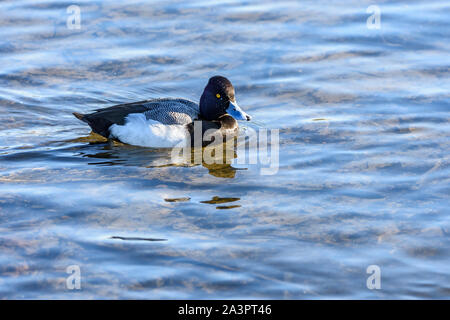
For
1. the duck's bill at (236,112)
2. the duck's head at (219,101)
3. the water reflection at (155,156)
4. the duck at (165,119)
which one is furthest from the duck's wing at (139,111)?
the duck's bill at (236,112)

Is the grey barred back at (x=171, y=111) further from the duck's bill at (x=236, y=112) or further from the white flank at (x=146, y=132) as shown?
the duck's bill at (x=236, y=112)

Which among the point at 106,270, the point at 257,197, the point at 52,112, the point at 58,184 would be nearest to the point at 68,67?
the point at 52,112

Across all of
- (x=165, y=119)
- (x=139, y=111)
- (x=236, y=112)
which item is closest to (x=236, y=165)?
(x=236, y=112)

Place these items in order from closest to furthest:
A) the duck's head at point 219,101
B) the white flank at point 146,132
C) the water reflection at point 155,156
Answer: the water reflection at point 155,156
the white flank at point 146,132
the duck's head at point 219,101

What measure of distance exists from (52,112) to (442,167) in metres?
5.57

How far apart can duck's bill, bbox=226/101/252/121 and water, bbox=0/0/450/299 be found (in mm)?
397

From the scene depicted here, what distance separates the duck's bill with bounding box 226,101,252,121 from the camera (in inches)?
396

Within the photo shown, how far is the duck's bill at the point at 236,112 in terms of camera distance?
396 inches

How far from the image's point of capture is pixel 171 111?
393 inches

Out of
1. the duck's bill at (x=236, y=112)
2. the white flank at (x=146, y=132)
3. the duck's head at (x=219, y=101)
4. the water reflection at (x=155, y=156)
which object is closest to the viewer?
the water reflection at (x=155, y=156)

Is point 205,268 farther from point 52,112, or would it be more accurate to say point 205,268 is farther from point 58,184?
point 52,112

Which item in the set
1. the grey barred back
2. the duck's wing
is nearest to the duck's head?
the grey barred back

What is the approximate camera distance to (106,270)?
6.85 meters

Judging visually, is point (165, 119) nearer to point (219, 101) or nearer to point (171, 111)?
point (171, 111)
